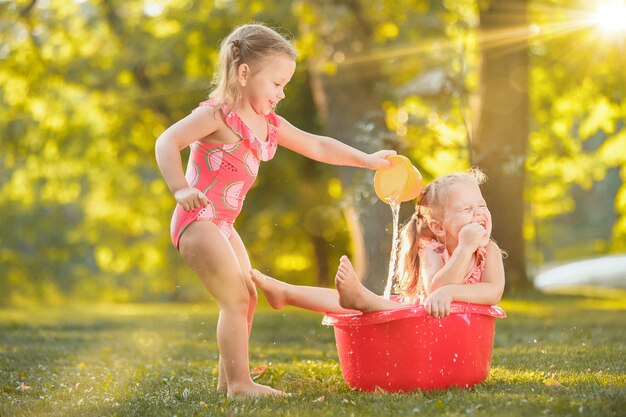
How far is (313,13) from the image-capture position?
11.2m

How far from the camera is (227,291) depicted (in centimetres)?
384

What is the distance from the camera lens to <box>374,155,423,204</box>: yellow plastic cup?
4.32 m

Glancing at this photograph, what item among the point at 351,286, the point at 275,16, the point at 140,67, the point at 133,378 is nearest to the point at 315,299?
the point at 351,286

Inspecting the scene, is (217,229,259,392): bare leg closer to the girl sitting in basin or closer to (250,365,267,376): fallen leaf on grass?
the girl sitting in basin

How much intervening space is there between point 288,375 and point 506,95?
7853 millimetres

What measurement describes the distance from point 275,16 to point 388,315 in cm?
1057

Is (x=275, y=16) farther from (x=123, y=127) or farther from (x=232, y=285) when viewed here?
(x=232, y=285)

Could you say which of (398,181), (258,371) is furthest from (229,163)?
(258,371)

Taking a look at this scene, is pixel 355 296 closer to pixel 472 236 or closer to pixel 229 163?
pixel 472 236

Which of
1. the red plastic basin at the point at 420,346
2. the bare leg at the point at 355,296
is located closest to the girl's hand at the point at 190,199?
the bare leg at the point at 355,296

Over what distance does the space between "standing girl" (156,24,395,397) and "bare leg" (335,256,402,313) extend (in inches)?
17.6

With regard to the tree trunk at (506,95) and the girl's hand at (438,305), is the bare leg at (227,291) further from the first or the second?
the tree trunk at (506,95)

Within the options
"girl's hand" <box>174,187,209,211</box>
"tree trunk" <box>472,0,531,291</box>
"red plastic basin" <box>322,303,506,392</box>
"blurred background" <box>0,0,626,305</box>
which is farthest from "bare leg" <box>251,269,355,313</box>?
"tree trunk" <box>472,0,531,291</box>

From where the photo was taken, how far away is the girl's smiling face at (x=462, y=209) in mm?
4047
